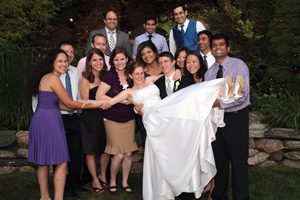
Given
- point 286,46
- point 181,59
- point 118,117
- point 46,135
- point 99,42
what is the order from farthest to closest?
point 286,46
point 99,42
point 181,59
point 118,117
point 46,135

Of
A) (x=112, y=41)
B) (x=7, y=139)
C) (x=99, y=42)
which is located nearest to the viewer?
(x=99, y=42)

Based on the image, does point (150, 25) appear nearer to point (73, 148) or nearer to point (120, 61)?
point (120, 61)

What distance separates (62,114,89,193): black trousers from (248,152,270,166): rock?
10.6 ft

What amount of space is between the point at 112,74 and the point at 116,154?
4.11ft

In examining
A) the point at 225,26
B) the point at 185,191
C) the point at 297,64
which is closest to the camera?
the point at 185,191

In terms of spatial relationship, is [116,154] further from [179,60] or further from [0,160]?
[0,160]

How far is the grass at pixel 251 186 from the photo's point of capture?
4.64 meters

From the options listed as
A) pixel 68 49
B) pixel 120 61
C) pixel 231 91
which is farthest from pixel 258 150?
pixel 68 49

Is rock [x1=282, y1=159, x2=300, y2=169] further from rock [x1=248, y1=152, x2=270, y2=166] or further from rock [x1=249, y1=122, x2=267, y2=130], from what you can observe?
rock [x1=249, y1=122, x2=267, y2=130]

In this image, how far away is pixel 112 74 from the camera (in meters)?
4.76

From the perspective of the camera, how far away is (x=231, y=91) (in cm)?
355

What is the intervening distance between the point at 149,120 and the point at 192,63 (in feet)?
3.85

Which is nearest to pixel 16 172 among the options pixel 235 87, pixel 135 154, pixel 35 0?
pixel 135 154

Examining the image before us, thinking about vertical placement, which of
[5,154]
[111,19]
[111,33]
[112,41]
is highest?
[111,19]
